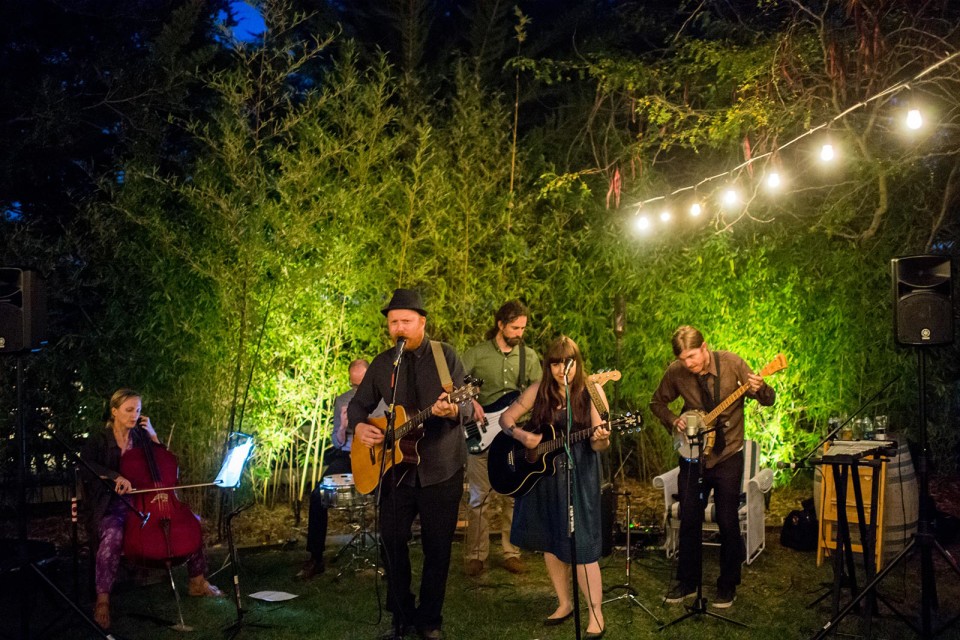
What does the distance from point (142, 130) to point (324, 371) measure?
262cm

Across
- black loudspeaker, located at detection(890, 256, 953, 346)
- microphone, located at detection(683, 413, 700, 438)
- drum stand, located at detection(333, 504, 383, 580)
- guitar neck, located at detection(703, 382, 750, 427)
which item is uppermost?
black loudspeaker, located at detection(890, 256, 953, 346)

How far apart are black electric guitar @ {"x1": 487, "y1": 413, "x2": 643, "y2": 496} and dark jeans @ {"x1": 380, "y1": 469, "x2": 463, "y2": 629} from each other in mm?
294

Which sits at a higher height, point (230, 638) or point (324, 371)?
point (324, 371)

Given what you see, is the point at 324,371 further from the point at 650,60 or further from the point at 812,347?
the point at 650,60

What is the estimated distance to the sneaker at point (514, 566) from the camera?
567 centimetres

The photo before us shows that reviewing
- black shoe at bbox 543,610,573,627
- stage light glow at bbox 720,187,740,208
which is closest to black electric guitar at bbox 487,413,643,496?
black shoe at bbox 543,610,573,627

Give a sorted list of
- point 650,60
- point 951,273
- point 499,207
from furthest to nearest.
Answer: point 650,60 < point 499,207 < point 951,273

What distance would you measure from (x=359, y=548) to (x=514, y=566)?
44.5 inches

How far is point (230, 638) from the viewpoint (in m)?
4.52

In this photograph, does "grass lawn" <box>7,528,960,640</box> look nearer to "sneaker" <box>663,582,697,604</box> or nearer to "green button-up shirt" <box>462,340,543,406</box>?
"sneaker" <box>663,582,697,604</box>

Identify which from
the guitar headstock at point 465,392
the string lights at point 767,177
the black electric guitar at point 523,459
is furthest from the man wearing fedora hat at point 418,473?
the string lights at point 767,177

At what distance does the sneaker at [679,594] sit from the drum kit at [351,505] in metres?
1.76

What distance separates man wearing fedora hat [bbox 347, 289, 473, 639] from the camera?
415 centimetres

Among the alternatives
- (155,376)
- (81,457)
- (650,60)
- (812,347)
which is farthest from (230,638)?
(650,60)
